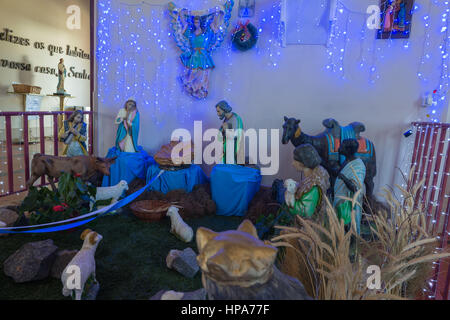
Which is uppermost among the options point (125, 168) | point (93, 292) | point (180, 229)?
point (125, 168)

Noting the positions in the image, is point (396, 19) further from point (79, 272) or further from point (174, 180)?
point (79, 272)

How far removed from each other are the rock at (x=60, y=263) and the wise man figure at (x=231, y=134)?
218cm

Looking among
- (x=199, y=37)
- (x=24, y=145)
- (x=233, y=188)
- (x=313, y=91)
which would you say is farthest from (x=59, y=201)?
(x=313, y=91)

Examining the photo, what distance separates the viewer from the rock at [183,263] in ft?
7.86

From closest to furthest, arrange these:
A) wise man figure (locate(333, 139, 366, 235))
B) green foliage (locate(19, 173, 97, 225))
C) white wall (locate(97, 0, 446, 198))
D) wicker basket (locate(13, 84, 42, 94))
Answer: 1. wise man figure (locate(333, 139, 366, 235))
2. green foliage (locate(19, 173, 97, 225))
3. white wall (locate(97, 0, 446, 198))
4. wicker basket (locate(13, 84, 42, 94))

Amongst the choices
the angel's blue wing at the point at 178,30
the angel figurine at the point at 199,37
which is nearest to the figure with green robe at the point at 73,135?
the angel figurine at the point at 199,37

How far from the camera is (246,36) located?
436 cm

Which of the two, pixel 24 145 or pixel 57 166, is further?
pixel 24 145

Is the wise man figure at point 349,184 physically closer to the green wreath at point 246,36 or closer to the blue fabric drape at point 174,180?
the blue fabric drape at point 174,180

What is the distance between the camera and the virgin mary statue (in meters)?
4.26

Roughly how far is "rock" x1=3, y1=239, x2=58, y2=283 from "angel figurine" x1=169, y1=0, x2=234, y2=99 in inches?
122

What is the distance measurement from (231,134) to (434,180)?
2.28 m

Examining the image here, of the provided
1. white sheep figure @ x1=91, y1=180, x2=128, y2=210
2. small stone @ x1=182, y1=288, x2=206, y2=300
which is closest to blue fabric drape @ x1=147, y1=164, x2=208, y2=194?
white sheep figure @ x1=91, y1=180, x2=128, y2=210

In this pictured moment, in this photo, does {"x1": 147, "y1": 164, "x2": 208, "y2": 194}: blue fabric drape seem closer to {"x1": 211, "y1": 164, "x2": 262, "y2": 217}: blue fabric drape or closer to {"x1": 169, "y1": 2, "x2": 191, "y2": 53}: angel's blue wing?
{"x1": 211, "y1": 164, "x2": 262, "y2": 217}: blue fabric drape
